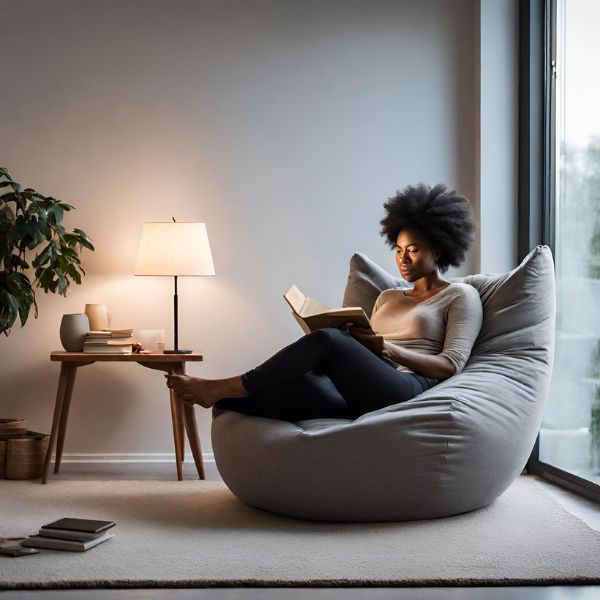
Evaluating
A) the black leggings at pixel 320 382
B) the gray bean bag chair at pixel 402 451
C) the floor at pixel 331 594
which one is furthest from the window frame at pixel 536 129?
the floor at pixel 331 594

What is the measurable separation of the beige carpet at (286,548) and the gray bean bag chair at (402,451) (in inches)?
3.1

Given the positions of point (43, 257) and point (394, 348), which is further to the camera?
point (43, 257)

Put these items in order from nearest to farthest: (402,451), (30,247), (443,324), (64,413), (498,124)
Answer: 1. (402,451)
2. (443,324)
3. (30,247)
4. (64,413)
5. (498,124)

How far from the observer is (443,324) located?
3.29 meters

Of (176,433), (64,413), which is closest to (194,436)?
(176,433)

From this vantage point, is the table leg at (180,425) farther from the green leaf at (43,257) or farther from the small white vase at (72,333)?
the green leaf at (43,257)

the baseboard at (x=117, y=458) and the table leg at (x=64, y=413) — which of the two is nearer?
the table leg at (x=64, y=413)

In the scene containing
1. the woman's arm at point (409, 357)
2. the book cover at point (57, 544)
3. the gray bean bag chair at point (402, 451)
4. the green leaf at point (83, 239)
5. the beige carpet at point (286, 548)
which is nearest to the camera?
the beige carpet at point (286, 548)

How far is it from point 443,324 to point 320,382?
1.75ft

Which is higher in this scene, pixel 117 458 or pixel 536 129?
pixel 536 129

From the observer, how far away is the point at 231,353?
4.20m

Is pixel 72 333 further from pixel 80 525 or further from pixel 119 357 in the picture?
pixel 80 525

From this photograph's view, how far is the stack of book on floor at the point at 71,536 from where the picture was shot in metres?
2.44

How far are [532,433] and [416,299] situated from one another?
0.70 meters
